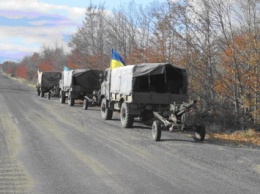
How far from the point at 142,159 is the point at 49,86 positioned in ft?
97.7

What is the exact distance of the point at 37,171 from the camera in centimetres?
749

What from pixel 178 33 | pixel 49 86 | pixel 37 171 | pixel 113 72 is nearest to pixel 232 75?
pixel 178 33

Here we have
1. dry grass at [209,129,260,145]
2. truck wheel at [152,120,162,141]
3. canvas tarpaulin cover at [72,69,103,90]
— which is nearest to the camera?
truck wheel at [152,120,162,141]

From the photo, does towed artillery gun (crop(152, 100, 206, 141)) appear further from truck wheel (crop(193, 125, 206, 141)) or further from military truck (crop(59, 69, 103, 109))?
military truck (crop(59, 69, 103, 109))

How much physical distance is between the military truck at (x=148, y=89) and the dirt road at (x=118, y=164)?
4.80 feet

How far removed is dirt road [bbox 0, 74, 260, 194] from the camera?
6.54 metres

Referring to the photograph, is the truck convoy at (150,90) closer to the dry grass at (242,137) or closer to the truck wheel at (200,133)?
the truck wheel at (200,133)

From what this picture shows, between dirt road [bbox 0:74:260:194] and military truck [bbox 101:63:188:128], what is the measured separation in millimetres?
1464

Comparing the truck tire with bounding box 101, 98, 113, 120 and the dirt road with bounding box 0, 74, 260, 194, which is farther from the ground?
the truck tire with bounding box 101, 98, 113, 120

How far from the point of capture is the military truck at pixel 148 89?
1445cm

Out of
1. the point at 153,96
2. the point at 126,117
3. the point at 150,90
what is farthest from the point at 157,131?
the point at 150,90

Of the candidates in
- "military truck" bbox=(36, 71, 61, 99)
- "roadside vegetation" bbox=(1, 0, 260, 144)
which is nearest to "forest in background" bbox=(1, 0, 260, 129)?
"roadside vegetation" bbox=(1, 0, 260, 144)

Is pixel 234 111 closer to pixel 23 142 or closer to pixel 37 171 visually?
pixel 23 142

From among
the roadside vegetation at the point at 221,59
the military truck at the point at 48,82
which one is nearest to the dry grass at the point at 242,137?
the roadside vegetation at the point at 221,59
